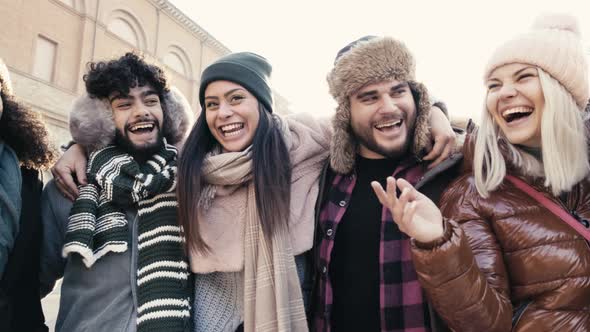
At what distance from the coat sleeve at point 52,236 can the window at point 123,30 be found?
16357 millimetres

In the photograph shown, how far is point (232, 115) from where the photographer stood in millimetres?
2252

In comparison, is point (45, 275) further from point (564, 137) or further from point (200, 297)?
point (564, 137)

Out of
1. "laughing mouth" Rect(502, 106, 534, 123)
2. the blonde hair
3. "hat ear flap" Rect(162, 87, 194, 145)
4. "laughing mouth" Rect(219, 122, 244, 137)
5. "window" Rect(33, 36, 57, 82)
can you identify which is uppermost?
"window" Rect(33, 36, 57, 82)

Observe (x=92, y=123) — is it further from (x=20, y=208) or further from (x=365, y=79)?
(x=365, y=79)

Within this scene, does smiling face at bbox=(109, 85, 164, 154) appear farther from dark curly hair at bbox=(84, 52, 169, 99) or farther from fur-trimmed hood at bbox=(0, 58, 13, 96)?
fur-trimmed hood at bbox=(0, 58, 13, 96)

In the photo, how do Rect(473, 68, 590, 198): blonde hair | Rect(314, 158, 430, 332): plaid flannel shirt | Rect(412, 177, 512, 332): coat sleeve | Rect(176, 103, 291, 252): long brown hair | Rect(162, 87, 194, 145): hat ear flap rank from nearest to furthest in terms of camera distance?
Rect(412, 177, 512, 332): coat sleeve < Rect(473, 68, 590, 198): blonde hair < Rect(314, 158, 430, 332): plaid flannel shirt < Rect(176, 103, 291, 252): long brown hair < Rect(162, 87, 194, 145): hat ear flap

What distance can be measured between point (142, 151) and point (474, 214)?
1.81 meters

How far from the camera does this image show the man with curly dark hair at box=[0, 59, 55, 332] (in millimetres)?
2012

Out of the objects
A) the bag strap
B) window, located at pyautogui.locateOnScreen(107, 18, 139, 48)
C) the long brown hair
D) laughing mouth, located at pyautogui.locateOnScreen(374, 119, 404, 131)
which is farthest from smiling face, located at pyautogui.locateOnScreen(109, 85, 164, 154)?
window, located at pyautogui.locateOnScreen(107, 18, 139, 48)

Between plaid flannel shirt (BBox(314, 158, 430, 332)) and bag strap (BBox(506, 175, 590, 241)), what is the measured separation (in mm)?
523

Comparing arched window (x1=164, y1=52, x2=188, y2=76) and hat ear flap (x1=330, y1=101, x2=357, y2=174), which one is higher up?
arched window (x1=164, y1=52, x2=188, y2=76)

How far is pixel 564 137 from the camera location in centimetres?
157

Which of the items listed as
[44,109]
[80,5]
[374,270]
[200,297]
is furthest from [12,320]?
[80,5]

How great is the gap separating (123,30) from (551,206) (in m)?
18.6
